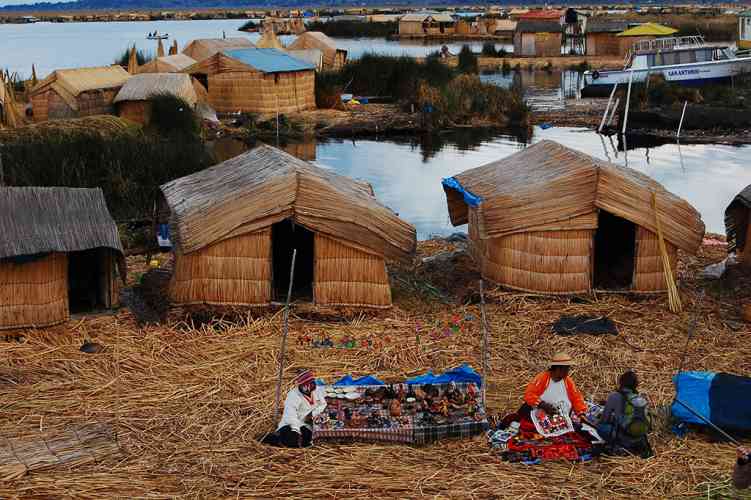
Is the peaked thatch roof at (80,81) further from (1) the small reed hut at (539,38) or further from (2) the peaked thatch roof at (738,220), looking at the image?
(1) the small reed hut at (539,38)

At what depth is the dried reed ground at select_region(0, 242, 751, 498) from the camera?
6.06 metres

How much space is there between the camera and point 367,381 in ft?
24.0

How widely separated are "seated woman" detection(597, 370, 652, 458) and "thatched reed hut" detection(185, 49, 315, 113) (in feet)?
70.2

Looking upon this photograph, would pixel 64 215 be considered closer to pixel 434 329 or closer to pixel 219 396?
pixel 219 396

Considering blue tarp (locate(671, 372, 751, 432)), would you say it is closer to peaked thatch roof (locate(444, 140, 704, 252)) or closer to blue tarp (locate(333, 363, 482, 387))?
blue tarp (locate(333, 363, 482, 387))

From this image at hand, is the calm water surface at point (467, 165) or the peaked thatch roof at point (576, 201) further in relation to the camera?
the calm water surface at point (467, 165)

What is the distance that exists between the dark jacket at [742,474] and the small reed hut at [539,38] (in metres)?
42.3

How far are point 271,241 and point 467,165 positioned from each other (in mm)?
13720

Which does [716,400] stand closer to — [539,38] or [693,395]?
[693,395]

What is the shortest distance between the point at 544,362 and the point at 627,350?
746 millimetres

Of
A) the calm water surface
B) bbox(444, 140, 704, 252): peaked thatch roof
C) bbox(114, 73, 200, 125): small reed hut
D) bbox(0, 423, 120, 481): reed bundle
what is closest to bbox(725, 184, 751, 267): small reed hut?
bbox(444, 140, 704, 252): peaked thatch roof

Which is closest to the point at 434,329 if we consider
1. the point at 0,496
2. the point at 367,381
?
the point at 367,381

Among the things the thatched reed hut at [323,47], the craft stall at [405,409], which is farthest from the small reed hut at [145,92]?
the craft stall at [405,409]

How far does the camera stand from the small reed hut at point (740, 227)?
35.4 feet
